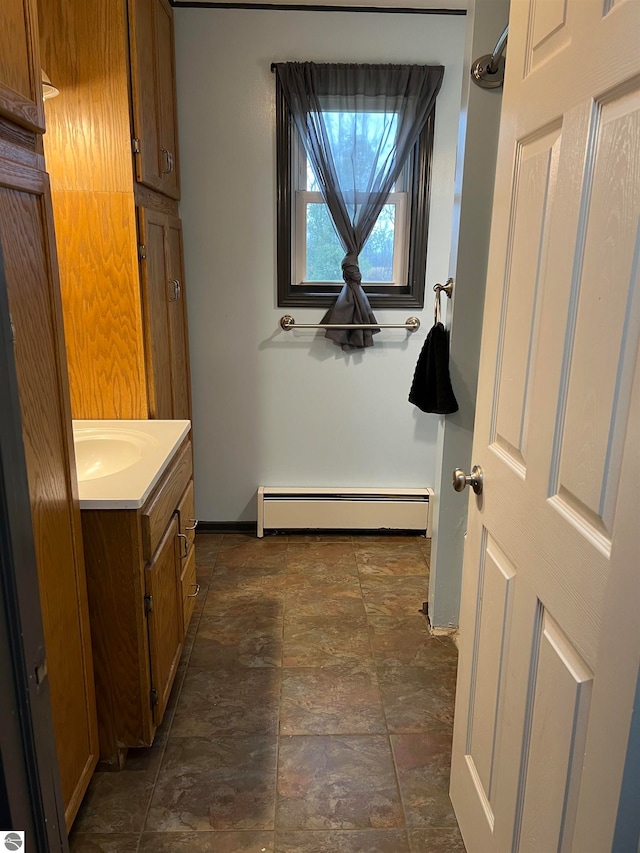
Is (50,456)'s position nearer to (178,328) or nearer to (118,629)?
(118,629)

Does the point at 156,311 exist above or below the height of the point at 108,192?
below

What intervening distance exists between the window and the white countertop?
1.20 metres

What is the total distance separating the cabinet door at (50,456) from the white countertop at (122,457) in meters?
0.14

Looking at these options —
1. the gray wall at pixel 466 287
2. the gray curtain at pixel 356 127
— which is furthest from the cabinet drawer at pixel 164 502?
the gray curtain at pixel 356 127

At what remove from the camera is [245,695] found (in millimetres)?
2100

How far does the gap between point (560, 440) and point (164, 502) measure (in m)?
1.23

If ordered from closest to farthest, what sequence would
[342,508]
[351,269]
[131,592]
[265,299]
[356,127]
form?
[131,592]
[356,127]
[351,269]
[265,299]
[342,508]

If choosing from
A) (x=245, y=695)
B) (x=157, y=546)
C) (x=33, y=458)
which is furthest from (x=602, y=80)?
(x=245, y=695)

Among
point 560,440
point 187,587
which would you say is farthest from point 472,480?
point 187,587

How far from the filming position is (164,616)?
188cm

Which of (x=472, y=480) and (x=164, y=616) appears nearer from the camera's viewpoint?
(x=472, y=480)

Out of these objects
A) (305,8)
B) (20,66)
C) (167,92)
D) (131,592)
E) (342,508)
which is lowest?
(342,508)

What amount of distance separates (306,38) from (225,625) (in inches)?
103

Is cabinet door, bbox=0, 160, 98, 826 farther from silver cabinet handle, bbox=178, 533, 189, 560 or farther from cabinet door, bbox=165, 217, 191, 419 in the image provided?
cabinet door, bbox=165, 217, 191, 419
